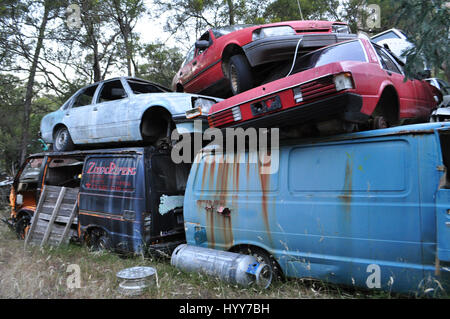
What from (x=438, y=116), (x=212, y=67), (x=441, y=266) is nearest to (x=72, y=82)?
(x=212, y=67)

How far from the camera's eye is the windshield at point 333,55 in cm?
376

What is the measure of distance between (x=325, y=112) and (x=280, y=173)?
0.75m

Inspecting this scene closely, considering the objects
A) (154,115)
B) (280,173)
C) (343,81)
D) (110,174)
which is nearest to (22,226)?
(110,174)

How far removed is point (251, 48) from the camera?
15.4ft

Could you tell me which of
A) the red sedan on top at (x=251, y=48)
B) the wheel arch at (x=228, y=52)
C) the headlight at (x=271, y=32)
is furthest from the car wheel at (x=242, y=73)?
the headlight at (x=271, y=32)

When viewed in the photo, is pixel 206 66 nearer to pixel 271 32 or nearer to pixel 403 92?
pixel 271 32

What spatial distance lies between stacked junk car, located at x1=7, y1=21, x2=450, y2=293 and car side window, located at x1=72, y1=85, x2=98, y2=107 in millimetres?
610

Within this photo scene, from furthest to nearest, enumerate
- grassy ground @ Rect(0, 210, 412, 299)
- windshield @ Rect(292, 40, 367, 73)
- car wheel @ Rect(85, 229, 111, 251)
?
1. car wheel @ Rect(85, 229, 111, 251)
2. windshield @ Rect(292, 40, 367, 73)
3. grassy ground @ Rect(0, 210, 412, 299)

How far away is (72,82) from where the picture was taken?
515 inches

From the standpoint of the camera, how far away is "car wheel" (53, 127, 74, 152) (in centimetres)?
662

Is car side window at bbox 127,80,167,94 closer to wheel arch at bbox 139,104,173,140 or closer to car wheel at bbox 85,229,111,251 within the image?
wheel arch at bbox 139,104,173,140

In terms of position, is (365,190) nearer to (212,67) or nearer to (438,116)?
(438,116)

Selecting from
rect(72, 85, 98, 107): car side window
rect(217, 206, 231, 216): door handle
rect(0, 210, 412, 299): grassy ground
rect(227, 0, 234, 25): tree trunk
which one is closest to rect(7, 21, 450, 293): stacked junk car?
rect(217, 206, 231, 216): door handle

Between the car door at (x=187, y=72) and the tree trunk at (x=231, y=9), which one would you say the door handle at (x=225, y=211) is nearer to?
the car door at (x=187, y=72)
